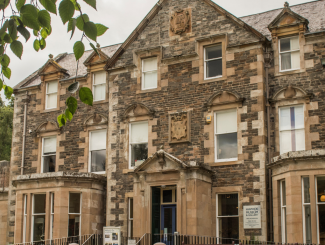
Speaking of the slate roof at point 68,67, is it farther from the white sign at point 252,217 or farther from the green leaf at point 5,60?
the green leaf at point 5,60

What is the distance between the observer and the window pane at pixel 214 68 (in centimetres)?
2189

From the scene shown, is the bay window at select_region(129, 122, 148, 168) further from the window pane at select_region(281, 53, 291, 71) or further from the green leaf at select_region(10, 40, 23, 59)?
the green leaf at select_region(10, 40, 23, 59)

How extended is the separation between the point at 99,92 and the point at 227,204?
8.86 metres

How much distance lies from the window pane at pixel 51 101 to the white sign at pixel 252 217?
12.0 metres

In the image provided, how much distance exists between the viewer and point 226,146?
2102cm

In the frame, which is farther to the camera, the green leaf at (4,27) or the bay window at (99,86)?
the bay window at (99,86)

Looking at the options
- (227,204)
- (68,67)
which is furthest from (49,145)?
(227,204)

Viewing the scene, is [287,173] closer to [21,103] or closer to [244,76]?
[244,76]

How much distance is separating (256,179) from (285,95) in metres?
3.54

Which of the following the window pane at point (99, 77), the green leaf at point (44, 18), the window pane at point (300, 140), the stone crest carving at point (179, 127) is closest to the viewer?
the green leaf at point (44, 18)

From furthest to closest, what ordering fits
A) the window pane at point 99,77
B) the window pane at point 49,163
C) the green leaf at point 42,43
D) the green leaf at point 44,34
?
1. the window pane at point 49,163
2. the window pane at point 99,77
3. the green leaf at point 44,34
4. the green leaf at point 42,43

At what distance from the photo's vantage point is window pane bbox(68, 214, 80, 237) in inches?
888

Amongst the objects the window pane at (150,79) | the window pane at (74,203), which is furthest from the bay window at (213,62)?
the window pane at (74,203)

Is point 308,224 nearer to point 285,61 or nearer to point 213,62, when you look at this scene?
point 285,61
